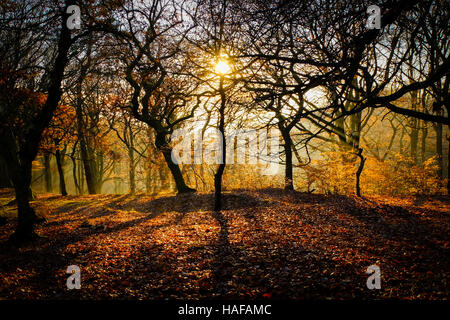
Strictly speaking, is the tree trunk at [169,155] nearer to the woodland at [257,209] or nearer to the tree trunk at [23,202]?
the woodland at [257,209]

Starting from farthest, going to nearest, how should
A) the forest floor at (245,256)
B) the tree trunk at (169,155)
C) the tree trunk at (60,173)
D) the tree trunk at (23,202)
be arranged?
the tree trunk at (60,173) < the tree trunk at (169,155) < the tree trunk at (23,202) < the forest floor at (245,256)

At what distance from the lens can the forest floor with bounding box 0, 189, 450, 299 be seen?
3938 millimetres

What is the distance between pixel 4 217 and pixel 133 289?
8.23 meters

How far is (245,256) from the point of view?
207 inches

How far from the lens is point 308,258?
4816 millimetres

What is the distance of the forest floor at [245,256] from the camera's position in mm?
3938

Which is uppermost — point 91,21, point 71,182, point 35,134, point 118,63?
point 118,63

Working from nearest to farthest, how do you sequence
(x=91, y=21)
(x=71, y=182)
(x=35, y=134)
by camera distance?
(x=35, y=134) < (x=91, y=21) < (x=71, y=182)

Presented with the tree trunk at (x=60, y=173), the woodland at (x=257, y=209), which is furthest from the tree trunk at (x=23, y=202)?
the tree trunk at (x=60, y=173)

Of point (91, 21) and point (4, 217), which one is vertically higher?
point (91, 21)

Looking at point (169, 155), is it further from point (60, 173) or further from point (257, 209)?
point (60, 173)

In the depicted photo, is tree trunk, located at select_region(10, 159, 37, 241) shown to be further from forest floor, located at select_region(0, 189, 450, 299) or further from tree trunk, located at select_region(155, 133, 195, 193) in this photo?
tree trunk, located at select_region(155, 133, 195, 193)
